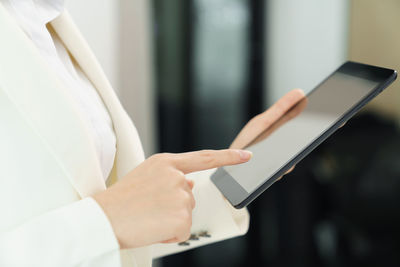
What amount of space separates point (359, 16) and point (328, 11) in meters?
0.13

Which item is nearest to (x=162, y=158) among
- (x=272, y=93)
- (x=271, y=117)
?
(x=271, y=117)

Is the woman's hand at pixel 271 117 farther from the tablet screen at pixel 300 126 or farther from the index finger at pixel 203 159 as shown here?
the index finger at pixel 203 159

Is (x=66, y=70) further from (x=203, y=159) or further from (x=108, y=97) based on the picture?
(x=203, y=159)

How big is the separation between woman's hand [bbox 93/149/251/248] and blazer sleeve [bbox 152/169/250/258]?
27 cm

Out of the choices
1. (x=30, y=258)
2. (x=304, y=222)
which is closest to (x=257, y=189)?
(x=30, y=258)

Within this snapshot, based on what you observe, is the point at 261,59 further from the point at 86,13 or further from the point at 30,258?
the point at 30,258

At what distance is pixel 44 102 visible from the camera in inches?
17.2

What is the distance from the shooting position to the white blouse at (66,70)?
0.51m

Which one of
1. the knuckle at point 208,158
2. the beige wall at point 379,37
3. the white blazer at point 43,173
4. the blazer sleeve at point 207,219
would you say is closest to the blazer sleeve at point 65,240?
the white blazer at point 43,173

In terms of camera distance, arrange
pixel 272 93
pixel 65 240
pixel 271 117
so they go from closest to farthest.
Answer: pixel 65 240
pixel 271 117
pixel 272 93

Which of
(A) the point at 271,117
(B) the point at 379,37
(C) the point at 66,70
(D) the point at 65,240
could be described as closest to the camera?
(D) the point at 65,240

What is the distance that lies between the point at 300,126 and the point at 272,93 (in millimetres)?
1305

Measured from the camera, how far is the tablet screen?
53 centimetres

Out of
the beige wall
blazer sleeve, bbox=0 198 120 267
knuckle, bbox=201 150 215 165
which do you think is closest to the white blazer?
blazer sleeve, bbox=0 198 120 267
